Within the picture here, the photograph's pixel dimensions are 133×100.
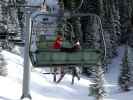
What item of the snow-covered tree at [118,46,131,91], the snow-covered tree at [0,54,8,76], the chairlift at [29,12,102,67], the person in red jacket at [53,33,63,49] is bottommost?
the snow-covered tree at [118,46,131,91]

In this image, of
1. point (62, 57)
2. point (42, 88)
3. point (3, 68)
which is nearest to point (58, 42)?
point (62, 57)

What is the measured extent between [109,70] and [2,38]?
38.8ft

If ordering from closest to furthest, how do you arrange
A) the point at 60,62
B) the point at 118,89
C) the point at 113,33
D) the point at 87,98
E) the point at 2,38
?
the point at 60,62 → the point at 87,98 → the point at 118,89 → the point at 2,38 → the point at 113,33

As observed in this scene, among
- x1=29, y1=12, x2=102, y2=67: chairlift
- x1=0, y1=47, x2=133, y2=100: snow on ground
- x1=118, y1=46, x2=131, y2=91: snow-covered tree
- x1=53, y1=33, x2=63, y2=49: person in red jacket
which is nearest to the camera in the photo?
x1=29, y1=12, x2=102, y2=67: chairlift

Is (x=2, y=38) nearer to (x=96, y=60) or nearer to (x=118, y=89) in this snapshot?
(x=118, y=89)

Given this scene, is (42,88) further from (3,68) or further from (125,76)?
(125,76)

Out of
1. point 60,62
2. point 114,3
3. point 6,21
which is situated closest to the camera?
point 60,62

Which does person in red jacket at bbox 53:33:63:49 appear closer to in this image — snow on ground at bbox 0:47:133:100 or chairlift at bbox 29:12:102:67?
chairlift at bbox 29:12:102:67

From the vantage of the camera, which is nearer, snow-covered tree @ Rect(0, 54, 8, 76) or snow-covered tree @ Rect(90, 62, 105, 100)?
snow-covered tree @ Rect(0, 54, 8, 76)

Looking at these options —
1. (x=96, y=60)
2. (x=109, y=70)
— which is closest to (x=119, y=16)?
(x=109, y=70)

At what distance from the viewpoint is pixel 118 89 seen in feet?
143

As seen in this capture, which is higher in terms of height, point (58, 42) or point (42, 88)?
point (58, 42)

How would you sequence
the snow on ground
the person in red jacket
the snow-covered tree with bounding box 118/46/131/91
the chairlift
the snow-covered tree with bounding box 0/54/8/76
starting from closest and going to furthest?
the chairlift, the person in red jacket, the snow on ground, the snow-covered tree with bounding box 0/54/8/76, the snow-covered tree with bounding box 118/46/131/91

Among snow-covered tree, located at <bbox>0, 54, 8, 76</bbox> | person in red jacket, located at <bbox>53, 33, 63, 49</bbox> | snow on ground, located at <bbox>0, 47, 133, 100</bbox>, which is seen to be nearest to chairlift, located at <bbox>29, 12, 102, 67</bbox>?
person in red jacket, located at <bbox>53, 33, 63, 49</bbox>
